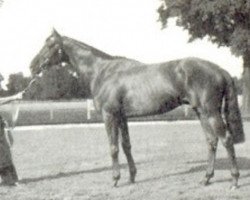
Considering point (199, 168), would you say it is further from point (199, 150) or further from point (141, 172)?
point (199, 150)

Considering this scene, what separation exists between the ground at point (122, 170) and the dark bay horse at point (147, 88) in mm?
612

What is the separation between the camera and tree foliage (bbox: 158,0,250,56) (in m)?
38.6

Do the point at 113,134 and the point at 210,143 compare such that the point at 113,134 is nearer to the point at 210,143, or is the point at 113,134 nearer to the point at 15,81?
the point at 210,143

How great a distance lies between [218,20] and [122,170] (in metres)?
27.2

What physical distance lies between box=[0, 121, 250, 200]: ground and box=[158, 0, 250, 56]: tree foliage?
16.4 metres

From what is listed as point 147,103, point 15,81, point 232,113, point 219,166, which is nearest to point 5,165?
point 147,103

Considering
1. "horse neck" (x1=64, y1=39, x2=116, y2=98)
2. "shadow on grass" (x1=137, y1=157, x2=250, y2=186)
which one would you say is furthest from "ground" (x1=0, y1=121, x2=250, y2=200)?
"horse neck" (x1=64, y1=39, x2=116, y2=98)

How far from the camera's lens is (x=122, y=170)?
1383cm

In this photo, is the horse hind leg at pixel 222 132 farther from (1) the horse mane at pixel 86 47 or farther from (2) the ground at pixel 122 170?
(1) the horse mane at pixel 86 47

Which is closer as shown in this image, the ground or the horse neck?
the ground

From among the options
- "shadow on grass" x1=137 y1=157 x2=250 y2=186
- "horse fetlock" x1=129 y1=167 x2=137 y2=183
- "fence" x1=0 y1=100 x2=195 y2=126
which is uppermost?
"horse fetlock" x1=129 y1=167 x2=137 y2=183

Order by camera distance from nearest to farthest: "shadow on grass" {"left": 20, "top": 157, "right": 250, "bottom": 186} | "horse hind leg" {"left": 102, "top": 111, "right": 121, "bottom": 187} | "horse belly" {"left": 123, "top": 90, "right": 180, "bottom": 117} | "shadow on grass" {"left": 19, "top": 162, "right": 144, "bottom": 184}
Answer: "horse belly" {"left": 123, "top": 90, "right": 180, "bottom": 117} < "horse hind leg" {"left": 102, "top": 111, "right": 121, "bottom": 187} < "shadow on grass" {"left": 20, "top": 157, "right": 250, "bottom": 186} < "shadow on grass" {"left": 19, "top": 162, "right": 144, "bottom": 184}

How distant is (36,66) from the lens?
12227mm

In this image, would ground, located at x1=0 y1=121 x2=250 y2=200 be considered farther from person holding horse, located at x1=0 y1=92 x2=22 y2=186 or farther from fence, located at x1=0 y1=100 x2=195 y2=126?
fence, located at x1=0 y1=100 x2=195 y2=126
